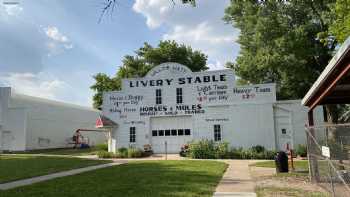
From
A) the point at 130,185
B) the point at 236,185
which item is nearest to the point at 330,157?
the point at 236,185

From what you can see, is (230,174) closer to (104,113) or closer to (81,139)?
(104,113)

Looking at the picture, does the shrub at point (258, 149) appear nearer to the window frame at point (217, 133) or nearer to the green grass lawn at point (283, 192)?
the window frame at point (217, 133)

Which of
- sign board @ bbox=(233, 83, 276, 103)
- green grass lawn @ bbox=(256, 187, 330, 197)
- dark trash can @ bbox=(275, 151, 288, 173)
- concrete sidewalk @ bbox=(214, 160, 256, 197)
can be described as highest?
sign board @ bbox=(233, 83, 276, 103)

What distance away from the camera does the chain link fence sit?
9234 millimetres

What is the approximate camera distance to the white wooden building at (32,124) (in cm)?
3512

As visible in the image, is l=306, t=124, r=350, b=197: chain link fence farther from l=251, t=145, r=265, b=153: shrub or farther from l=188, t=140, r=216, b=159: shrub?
l=188, t=140, r=216, b=159: shrub

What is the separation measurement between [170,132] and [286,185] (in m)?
16.4

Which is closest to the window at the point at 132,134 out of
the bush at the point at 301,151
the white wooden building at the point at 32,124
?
the bush at the point at 301,151

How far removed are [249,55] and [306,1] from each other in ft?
24.4

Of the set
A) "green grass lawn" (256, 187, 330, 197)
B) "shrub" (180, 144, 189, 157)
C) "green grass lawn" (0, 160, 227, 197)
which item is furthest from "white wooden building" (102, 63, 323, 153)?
"green grass lawn" (256, 187, 330, 197)

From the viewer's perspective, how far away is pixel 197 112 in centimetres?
2653

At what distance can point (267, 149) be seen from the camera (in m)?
24.1

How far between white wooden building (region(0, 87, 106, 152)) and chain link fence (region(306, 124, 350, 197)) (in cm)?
3045

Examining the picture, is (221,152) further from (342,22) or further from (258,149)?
(342,22)
